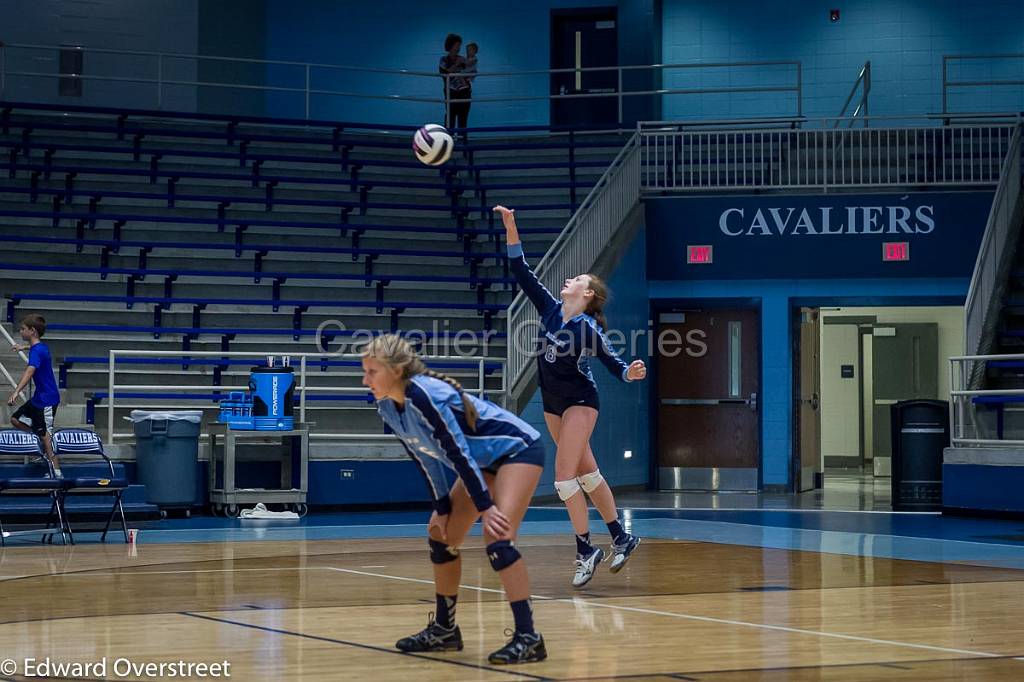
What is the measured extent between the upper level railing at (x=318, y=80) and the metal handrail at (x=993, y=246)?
358cm

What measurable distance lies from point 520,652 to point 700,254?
14.3m

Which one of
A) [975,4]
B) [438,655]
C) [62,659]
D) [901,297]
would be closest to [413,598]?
[438,655]

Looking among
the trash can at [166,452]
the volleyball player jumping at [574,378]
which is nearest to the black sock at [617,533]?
the volleyball player jumping at [574,378]

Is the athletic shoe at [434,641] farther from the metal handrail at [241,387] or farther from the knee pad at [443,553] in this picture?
the metal handrail at [241,387]

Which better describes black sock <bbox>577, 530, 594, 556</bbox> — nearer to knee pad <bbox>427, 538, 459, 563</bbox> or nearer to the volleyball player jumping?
the volleyball player jumping

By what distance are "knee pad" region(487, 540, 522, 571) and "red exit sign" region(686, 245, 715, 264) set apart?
14276 mm

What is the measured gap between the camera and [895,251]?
779 inches

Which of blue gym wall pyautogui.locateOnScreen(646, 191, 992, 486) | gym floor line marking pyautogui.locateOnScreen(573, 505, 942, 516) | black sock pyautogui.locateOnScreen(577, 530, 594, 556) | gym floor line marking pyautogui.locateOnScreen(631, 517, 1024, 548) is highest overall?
blue gym wall pyautogui.locateOnScreen(646, 191, 992, 486)

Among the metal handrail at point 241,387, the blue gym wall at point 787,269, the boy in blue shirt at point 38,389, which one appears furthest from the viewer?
the blue gym wall at point 787,269

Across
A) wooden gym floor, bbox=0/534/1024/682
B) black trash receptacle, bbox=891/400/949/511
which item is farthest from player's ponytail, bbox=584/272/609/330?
black trash receptacle, bbox=891/400/949/511

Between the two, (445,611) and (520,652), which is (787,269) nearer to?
(445,611)

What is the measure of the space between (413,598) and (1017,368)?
36.4 ft

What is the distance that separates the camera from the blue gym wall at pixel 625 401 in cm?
1889

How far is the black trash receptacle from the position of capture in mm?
16844
